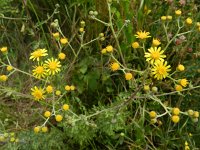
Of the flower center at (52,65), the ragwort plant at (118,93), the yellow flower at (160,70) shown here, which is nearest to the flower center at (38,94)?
the ragwort plant at (118,93)

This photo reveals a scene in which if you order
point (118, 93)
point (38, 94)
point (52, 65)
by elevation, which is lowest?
point (118, 93)

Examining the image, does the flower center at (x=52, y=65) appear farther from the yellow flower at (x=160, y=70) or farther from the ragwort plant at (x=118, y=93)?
the yellow flower at (x=160, y=70)

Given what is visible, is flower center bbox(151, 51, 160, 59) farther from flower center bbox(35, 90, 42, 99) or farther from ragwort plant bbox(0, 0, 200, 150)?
flower center bbox(35, 90, 42, 99)

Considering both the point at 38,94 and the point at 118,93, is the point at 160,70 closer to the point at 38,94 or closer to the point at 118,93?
the point at 118,93

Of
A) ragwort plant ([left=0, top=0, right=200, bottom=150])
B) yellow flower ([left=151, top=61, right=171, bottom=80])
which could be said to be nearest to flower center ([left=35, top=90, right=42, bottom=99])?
ragwort plant ([left=0, top=0, right=200, bottom=150])

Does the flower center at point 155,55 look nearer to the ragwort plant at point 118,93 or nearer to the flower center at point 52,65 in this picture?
the ragwort plant at point 118,93

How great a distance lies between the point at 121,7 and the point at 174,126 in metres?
0.72

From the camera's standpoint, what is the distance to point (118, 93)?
186 cm

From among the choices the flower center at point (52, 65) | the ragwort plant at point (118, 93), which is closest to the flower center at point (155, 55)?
the ragwort plant at point (118, 93)

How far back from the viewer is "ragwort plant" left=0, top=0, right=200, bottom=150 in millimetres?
1521

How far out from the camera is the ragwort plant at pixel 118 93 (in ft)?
4.99

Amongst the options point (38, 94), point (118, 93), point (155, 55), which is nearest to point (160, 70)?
point (155, 55)

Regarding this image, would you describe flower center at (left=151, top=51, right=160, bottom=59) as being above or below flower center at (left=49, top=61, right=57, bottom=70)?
above

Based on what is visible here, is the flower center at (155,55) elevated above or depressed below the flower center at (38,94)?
above
